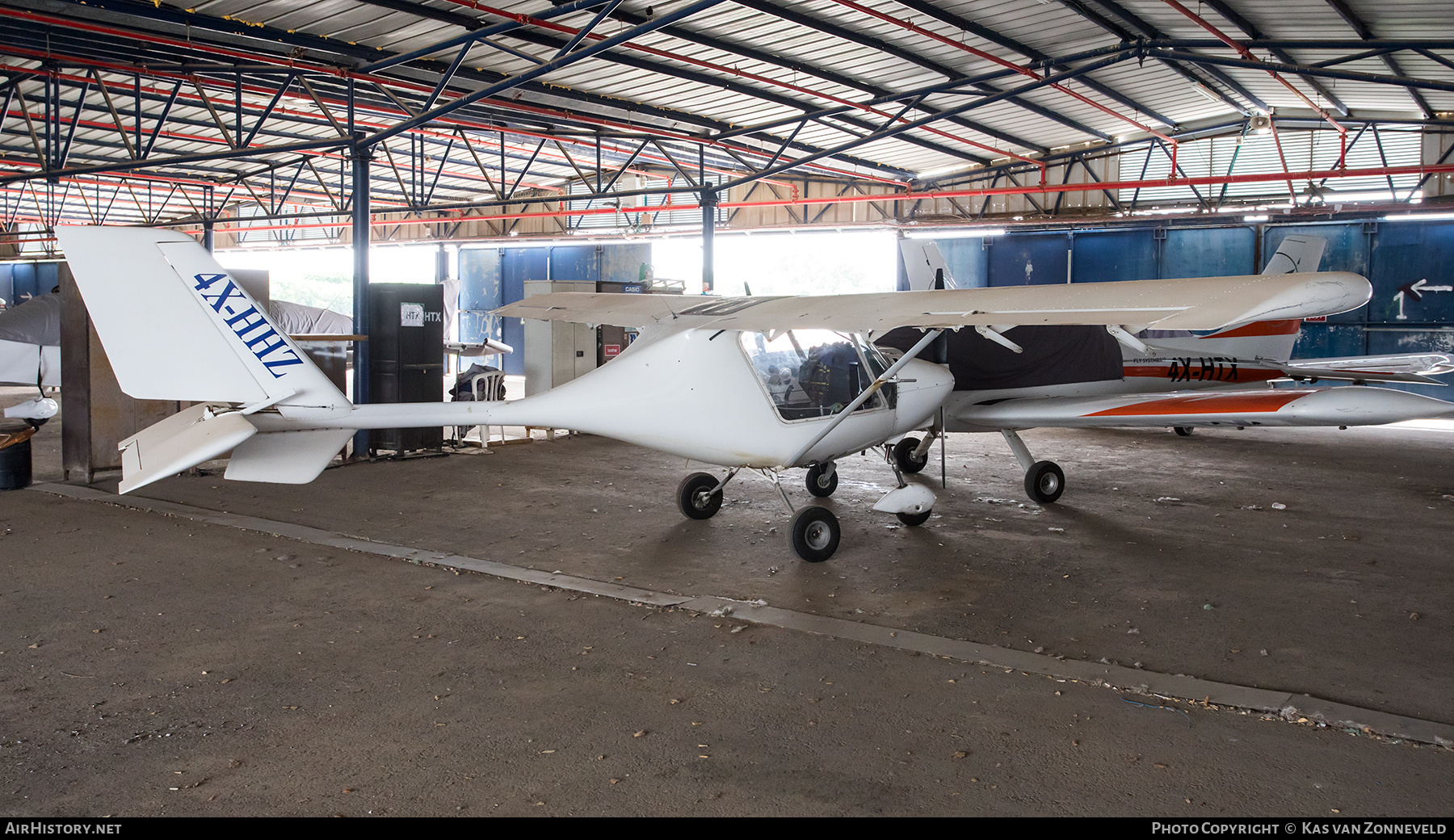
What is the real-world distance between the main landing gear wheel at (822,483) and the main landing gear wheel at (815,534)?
2.10 meters

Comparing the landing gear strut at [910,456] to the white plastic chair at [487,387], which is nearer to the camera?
the landing gear strut at [910,456]

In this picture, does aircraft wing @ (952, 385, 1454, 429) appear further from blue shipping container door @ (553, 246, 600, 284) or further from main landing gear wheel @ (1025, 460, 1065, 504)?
blue shipping container door @ (553, 246, 600, 284)

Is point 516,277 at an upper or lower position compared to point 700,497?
upper

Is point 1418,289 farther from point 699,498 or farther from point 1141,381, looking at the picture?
point 699,498

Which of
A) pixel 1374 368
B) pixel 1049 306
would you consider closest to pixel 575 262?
pixel 1374 368

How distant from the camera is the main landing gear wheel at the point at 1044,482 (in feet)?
29.5

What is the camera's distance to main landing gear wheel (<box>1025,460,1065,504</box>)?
8977 millimetres

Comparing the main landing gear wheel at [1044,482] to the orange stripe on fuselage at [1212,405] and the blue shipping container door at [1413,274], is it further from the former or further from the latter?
the blue shipping container door at [1413,274]

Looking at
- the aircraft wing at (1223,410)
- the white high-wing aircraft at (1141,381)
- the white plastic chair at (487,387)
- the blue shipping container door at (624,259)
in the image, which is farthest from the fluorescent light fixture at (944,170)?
the aircraft wing at (1223,410)

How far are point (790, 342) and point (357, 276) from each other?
6.96 meters

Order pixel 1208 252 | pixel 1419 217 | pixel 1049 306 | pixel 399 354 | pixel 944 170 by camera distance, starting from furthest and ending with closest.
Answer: pixel 944 170 → pixel 1208 252 → pixel 1419 217 → pixel 399 354 → pixel 1049 306

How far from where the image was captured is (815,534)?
6.75 m

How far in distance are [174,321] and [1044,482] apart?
7.50 m
